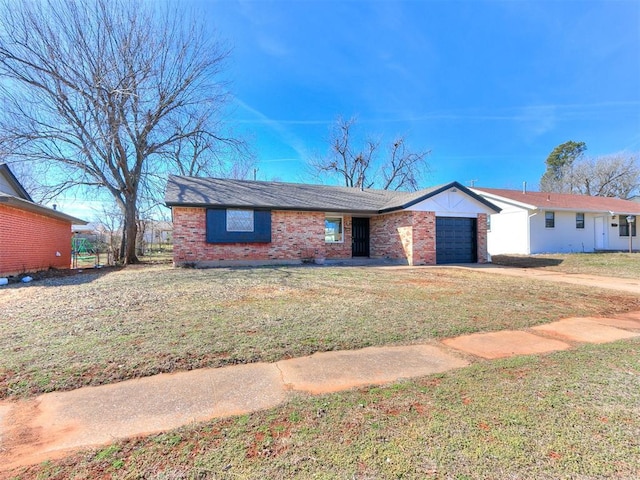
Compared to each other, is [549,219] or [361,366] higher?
[549,219]

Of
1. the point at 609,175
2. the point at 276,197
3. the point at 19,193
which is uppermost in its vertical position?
the point at 609,175

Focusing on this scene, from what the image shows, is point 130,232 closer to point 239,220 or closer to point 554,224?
point 239,220

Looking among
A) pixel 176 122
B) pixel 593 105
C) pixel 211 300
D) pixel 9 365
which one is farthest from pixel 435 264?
pixel 593 105

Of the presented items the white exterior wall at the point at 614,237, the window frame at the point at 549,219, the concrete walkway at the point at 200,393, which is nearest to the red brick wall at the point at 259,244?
the concrete walkway at the point at 200,393

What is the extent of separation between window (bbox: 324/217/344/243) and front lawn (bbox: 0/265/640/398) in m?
6.73

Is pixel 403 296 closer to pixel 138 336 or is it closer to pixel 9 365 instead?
pixel 138 336

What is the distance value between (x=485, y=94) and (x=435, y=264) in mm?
11820

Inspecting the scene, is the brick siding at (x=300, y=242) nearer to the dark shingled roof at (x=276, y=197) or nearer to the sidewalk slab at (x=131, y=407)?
the dark shingled roof at (x=276, y=197)

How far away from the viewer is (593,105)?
68.1ft

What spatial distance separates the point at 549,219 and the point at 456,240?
9.58 meters

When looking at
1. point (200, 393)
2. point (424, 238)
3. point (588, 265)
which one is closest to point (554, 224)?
point (588, 265)

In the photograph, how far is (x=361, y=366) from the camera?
3219 millimetres

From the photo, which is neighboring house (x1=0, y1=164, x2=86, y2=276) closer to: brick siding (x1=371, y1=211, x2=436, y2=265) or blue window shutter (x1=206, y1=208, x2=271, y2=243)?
blue window shutter (x1=206, y1=208, x2=271, y2=243)

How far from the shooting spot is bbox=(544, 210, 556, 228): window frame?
19703 millimetres
